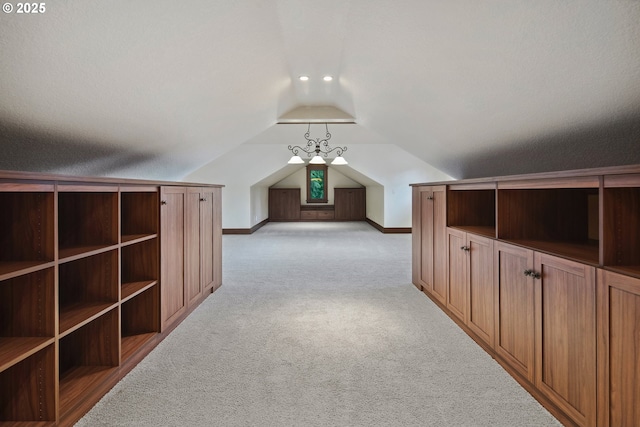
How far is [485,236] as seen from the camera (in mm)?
2260

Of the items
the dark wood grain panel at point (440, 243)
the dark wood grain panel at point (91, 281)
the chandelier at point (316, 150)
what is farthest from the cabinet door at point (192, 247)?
the chandelier at point (316, 150)

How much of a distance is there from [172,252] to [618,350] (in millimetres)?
2466

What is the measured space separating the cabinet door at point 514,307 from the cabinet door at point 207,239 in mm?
2353

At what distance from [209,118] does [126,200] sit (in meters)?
1.23

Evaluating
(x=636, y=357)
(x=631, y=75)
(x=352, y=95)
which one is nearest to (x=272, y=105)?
(x=352, y=95)

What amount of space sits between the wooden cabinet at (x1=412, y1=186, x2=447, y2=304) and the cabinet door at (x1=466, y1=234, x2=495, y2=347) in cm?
52

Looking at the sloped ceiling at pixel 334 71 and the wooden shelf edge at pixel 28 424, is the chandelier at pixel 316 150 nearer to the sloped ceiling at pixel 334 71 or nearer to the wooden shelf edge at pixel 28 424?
the sloped ceiling at pixel 334 71

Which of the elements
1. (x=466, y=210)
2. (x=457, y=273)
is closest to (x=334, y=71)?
(x=466, y=210)

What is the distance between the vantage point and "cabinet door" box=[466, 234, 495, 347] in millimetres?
2182

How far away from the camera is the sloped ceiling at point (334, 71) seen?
146 cm

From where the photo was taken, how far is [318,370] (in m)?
2.04

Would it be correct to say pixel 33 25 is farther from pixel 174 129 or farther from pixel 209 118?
pixel 209 118

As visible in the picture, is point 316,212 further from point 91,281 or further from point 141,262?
point 91,281

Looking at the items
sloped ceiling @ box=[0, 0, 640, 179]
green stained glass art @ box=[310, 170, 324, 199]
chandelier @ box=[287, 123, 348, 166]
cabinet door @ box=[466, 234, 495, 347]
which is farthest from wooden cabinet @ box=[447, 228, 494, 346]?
green stained glass art @ box=[310, 170, 324, 199]
